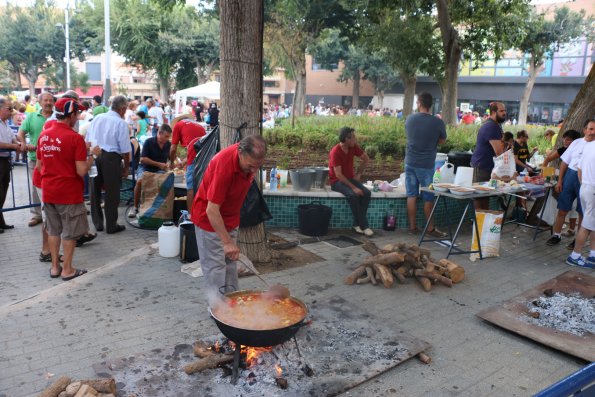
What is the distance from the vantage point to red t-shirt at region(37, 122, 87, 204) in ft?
16.3

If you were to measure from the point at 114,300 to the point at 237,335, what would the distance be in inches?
87.2

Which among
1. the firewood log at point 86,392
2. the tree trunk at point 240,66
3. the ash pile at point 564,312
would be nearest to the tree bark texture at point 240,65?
the tree trunk at point 240,66

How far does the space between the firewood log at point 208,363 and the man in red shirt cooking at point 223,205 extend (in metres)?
0.44

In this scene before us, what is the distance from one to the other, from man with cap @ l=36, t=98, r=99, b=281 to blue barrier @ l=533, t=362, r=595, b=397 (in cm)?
465

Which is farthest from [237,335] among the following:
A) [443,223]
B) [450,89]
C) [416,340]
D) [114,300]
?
[450,89]

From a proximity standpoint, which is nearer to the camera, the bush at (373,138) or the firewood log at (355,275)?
the firewood log at (355,275)

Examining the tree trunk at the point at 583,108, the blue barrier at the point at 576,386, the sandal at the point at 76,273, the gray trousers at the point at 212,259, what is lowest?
the sandal at the point at 76,273

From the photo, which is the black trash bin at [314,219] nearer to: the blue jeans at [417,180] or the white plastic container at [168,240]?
the blue jeans at [417,180]

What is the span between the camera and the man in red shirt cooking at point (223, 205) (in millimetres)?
3521

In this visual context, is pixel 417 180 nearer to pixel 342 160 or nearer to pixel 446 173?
pixel 446 173

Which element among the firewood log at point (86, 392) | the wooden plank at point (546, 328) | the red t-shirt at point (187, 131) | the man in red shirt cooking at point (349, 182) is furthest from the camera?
the red t-shirt at point (187, 131)

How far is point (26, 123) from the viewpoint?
720 cm

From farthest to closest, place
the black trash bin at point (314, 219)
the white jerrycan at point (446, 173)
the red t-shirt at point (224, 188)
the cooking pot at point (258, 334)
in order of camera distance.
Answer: the white jerrycan at point (446, 173)
the black trash bin at point (314, 219)
the red t-shirt at point (224, 188)
the cooking pot at point (258, 334)

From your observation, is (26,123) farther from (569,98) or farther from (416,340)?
(569,98)
